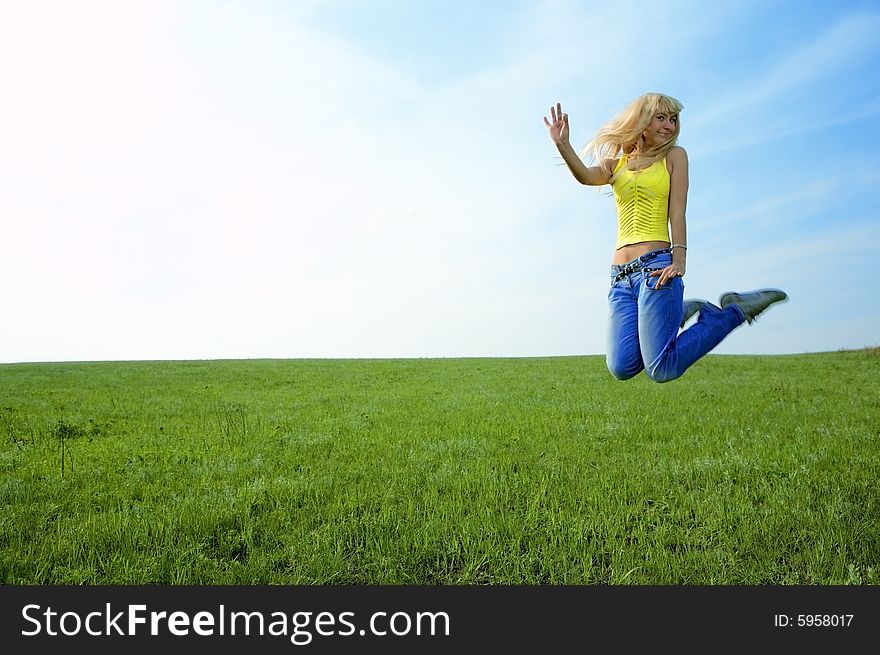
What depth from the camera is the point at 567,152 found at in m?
5.22

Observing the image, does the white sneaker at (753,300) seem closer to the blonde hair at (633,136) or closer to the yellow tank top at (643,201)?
the yellow tank top at (643,201)

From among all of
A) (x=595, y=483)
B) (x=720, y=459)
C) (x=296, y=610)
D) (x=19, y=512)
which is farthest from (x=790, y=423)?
(x=19, y=512)

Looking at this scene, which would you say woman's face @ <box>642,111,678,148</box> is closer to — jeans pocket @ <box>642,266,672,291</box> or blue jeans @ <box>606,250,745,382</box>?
blue jeans @ <box>606,250,745,382</box>

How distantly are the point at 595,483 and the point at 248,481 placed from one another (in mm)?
4812

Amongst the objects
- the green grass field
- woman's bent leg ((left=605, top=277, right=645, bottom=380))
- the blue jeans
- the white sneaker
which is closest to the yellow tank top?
the blue jeans

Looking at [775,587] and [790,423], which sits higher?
[790,423]

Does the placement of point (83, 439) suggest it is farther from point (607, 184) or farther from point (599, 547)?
point (607, 184)

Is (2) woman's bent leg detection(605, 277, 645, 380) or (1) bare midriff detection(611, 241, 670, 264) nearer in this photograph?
(1) bare midriff detection(611, 241, 670, 264)

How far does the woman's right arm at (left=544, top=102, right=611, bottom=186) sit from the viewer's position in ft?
16.8

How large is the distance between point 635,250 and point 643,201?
0.41 m

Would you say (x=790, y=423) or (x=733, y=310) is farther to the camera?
(x=790, y=423)

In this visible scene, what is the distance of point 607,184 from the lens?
226 inches

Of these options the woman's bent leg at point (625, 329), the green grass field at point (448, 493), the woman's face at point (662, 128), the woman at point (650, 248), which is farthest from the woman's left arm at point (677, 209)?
the green grass field at point (448, 493)

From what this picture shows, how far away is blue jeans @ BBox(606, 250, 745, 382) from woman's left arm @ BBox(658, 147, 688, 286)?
0.48ft
